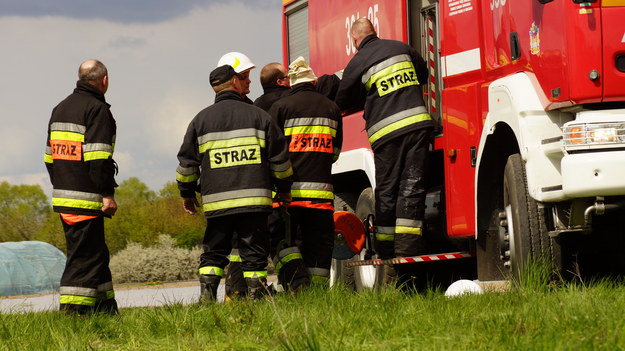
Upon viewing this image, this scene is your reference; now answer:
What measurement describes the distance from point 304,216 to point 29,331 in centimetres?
298

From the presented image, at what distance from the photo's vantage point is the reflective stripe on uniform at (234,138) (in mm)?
7500

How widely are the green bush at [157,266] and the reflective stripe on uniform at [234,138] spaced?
47.0ft

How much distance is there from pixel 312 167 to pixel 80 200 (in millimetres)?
1853

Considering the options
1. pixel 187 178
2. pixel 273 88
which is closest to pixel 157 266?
pixel 273 88

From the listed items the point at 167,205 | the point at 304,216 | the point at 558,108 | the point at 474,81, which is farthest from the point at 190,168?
the point at 167,205

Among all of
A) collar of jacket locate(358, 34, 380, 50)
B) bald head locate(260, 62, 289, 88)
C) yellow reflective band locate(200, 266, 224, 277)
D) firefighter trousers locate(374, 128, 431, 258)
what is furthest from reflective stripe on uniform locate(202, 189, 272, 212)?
bald head locate(260, 62, 289, 88)

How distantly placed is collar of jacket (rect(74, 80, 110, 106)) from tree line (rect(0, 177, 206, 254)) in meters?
17.5

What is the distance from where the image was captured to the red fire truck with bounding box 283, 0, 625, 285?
18.7 feet

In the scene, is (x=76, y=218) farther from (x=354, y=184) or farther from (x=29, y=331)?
(x=354, y=184)

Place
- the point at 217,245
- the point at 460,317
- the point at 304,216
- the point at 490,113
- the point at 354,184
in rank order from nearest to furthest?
1. the point at 460,317
2. the point at 490,113
3. the point at 217,245
4. the point at 304,216
5. the point at 354,184

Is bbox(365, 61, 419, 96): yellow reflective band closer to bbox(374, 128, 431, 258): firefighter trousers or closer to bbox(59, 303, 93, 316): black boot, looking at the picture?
bbox(374, 128, 431, 258): firefighter trousers

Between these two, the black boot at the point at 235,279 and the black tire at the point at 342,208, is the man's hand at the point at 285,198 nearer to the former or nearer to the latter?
the black boot at the point at 235,279

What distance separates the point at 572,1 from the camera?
5.74 metres

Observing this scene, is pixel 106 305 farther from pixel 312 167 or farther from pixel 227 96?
pixel 312 167
